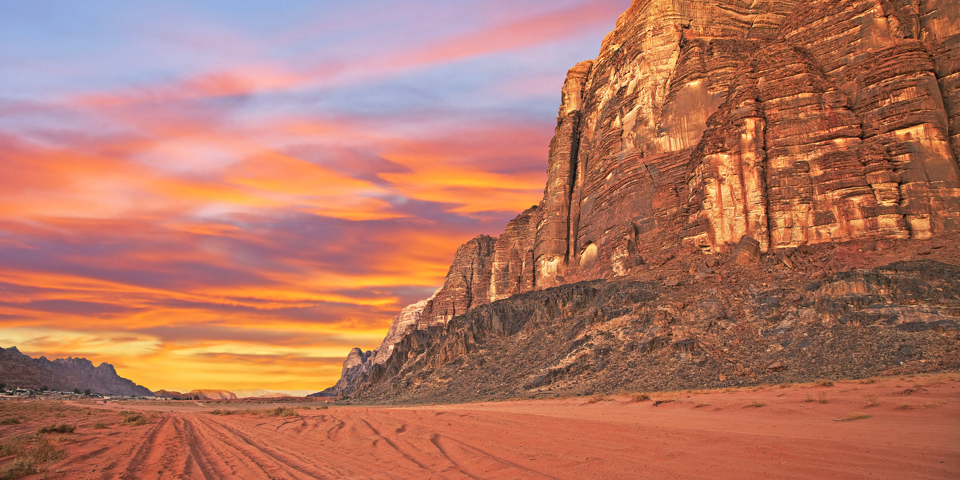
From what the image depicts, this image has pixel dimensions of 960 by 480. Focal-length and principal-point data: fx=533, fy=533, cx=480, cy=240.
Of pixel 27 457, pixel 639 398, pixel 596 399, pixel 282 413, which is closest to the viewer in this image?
pixel 27 457

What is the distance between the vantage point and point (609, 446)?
1506cm

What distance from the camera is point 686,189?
63.3m

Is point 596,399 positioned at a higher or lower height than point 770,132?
lower

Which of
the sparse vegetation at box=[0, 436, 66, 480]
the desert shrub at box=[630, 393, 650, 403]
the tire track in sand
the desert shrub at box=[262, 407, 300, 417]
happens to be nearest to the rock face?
the desert shrub at box=[262, 407, 300, 417]

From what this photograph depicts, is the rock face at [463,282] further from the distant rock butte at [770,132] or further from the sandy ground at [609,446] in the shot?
the sandy ground at [609,446]

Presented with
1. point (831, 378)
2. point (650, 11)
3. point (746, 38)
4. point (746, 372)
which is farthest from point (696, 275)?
point (650, 11)

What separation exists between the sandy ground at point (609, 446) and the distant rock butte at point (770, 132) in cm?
2770

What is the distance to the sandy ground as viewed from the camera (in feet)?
38.4

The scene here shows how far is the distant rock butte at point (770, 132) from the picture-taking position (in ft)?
156

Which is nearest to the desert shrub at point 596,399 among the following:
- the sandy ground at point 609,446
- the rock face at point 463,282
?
the sandy ground at point 609,446

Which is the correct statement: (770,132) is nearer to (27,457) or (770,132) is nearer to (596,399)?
(596,399)

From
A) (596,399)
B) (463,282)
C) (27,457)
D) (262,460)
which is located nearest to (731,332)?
(596,399)

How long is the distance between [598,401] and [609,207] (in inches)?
1809

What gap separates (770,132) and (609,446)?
5067 cm
